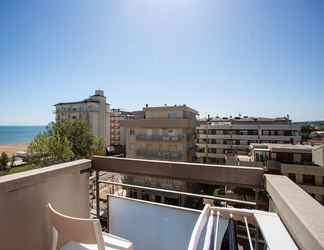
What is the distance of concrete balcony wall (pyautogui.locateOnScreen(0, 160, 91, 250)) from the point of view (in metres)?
1.07

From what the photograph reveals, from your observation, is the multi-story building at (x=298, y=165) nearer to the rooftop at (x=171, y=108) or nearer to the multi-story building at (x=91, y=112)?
→ the rooftop at (x=171, y=108)

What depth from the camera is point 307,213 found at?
0.61 metres

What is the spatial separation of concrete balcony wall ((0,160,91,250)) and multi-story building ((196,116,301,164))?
15.9 meters

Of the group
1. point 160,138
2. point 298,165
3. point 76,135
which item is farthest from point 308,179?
point 76,135

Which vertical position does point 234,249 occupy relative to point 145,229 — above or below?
above

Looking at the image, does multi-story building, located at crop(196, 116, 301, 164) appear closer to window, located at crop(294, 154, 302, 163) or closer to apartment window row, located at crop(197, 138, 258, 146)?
apartment window row, located at crop(197, 138, 258, 146)

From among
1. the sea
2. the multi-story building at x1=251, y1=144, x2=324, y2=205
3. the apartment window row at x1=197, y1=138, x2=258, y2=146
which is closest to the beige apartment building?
the apartment window row at x1=197, y1=138, x2=258, y2=146

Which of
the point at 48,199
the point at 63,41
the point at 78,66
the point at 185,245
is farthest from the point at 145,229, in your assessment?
the point at 78,66

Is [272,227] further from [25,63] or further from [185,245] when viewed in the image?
[25,63]

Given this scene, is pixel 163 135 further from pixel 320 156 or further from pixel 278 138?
pixel 320 156

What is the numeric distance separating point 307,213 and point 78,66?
9.45 m

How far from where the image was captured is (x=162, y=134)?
12.7 metres

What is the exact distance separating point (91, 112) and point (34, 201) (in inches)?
905

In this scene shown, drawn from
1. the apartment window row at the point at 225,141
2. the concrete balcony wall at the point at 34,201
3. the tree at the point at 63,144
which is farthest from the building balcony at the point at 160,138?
the concrete balcony wall at the point at 34,201
